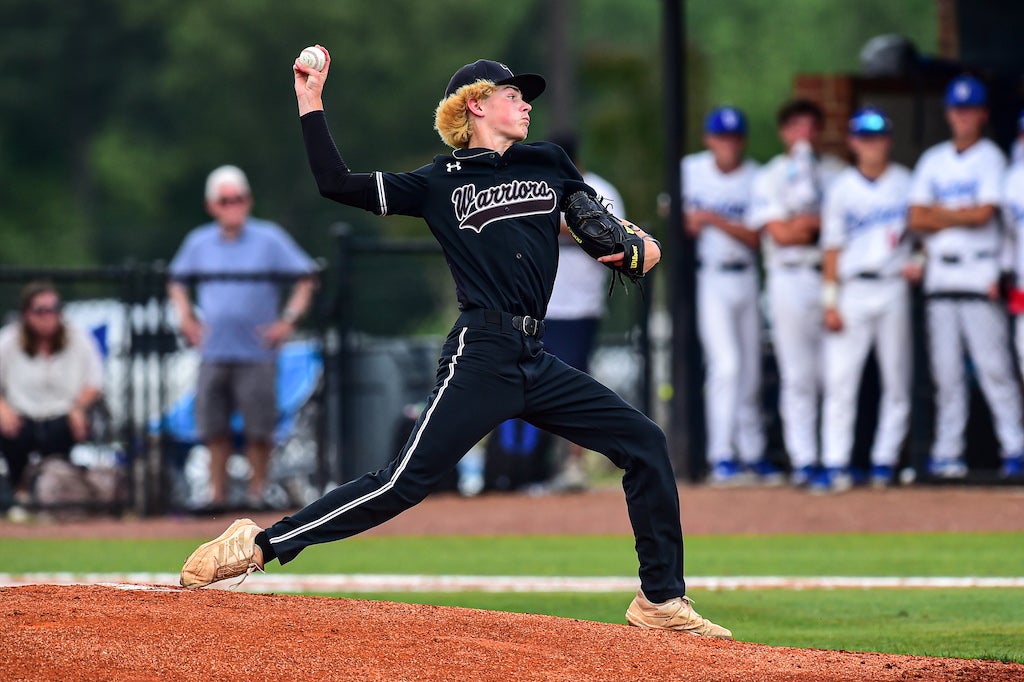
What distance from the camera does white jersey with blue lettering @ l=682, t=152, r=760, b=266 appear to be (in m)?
12.7

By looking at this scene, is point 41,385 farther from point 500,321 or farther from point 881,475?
point 500,321

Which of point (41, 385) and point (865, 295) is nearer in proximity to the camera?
point (865, 295)

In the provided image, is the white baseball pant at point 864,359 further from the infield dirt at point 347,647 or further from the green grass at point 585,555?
the infield dirt at point 347,647

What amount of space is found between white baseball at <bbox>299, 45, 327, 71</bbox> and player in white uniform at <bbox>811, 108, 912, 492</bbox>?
20.6 ft

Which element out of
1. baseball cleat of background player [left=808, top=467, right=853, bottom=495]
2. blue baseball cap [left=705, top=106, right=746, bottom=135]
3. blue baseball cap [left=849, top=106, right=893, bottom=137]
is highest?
blue baseball cap [left=705, top=106, right=746, bottom=135]

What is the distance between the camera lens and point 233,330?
1240 cm

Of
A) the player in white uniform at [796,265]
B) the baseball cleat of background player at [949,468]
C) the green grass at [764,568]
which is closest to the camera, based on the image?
the green grass at [764,568]

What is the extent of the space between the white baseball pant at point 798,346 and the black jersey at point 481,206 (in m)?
6.20

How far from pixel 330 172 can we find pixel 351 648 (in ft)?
5.42

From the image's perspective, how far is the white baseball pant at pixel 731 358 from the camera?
12.7 m

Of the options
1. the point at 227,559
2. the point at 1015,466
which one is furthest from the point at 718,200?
the point at 227,559

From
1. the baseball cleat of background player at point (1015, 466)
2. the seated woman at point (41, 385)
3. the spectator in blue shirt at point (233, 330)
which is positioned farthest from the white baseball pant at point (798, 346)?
the seated woman at point (41, 385)

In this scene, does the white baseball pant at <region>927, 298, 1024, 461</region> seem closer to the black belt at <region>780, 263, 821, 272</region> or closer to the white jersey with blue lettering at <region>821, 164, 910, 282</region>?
the white jersey with blue lettering at <region>821, 164, 910, 282</region>

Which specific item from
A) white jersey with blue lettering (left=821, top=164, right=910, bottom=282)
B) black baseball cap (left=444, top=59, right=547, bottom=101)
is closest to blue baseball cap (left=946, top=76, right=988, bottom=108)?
white jersey with blue lettering (left=821, top=164, right=910, bottom=282)
